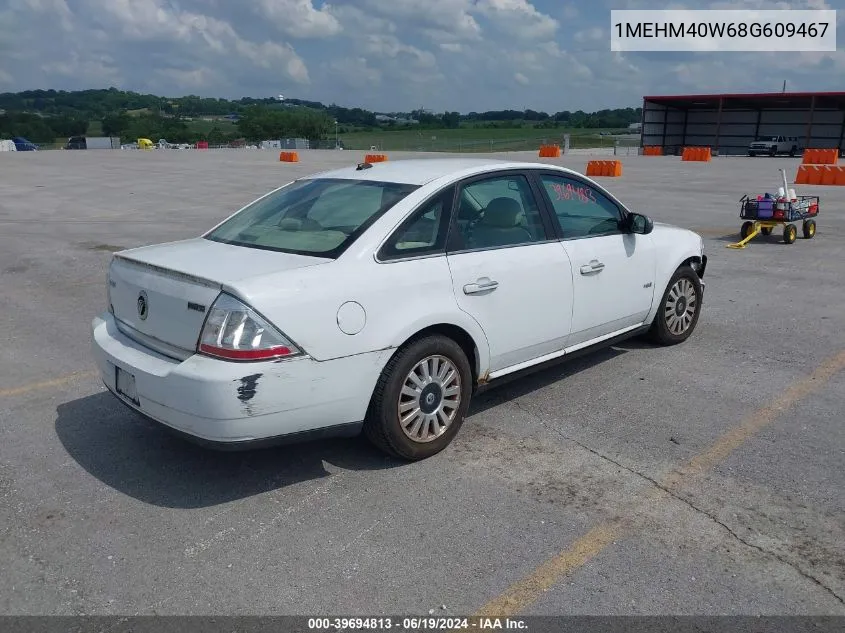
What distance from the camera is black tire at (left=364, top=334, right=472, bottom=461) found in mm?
3879

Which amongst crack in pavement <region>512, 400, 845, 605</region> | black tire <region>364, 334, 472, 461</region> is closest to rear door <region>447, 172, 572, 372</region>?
black tire <region>364, 334, 472, 461</region>

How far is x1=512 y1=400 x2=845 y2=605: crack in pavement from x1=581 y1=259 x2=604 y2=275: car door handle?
1012 mm

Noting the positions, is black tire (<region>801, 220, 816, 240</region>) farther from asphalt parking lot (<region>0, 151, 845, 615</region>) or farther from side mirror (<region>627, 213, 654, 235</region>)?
side mirror (<region>627, 213, 654, 235</region>)

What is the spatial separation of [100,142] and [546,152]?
156 feet

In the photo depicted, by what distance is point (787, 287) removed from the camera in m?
8.71

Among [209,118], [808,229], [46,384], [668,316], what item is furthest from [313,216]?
[209,118]

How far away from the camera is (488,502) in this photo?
371 centimetres

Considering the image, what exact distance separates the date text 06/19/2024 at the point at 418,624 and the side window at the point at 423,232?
6.11 ft

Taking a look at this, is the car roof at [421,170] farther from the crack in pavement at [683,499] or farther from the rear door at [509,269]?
the crack in pavement at [683,499]

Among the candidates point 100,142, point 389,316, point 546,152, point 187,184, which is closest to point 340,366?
point 389,316

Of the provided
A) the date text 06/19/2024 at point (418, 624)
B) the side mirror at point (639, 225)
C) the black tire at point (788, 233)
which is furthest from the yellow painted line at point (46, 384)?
the black tire at point (788, 233)

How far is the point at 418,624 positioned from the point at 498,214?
2641 millimetres

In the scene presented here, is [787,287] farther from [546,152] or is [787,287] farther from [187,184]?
[546,152]

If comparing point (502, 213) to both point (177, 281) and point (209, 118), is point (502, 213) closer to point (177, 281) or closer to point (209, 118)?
point (177, 281)
